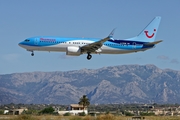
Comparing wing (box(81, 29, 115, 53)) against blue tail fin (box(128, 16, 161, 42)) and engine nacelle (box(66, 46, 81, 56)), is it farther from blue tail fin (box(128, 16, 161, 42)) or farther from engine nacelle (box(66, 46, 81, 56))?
blue tail fin (box(128, 16, 161, 42))

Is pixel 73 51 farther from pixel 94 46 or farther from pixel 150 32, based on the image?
pixel 150 32

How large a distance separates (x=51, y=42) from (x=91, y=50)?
9.12m

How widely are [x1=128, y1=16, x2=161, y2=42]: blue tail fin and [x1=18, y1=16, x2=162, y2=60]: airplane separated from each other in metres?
0.68

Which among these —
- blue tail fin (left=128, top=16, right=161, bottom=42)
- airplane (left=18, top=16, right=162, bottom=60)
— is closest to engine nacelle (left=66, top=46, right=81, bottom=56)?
airplane (left=18, top=16, right=162, bottom=60)

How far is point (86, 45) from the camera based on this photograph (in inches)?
3580

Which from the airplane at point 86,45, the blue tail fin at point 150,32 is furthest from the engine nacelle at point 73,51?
the blue tail fin at point 150,32

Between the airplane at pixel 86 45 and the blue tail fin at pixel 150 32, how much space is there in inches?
26.6

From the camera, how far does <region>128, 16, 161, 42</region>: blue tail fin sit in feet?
333

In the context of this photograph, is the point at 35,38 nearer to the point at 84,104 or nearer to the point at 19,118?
the point at 19,118

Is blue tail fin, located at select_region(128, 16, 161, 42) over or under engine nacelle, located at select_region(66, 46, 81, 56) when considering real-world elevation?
over

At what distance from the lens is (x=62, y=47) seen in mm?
89438

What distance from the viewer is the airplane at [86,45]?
291ft

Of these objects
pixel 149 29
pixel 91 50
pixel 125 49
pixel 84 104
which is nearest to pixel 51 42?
pixel 91 50

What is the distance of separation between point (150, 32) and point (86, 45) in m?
20.8
